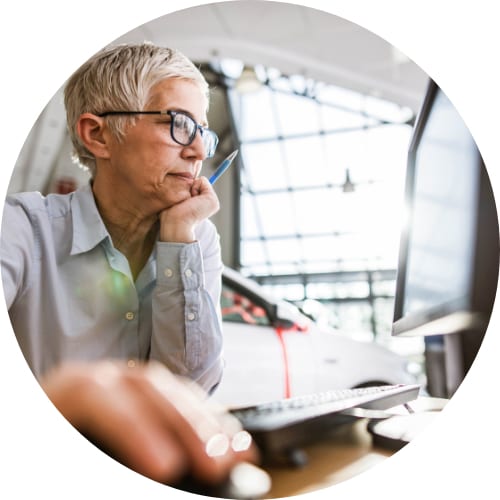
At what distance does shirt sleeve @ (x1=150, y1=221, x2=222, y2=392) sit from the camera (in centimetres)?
55

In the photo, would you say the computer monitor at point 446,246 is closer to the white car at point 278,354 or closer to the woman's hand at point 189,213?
the white car at point 278,354

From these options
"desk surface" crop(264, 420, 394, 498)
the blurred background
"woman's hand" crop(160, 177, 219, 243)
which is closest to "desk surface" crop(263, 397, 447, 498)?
"desk surface" crop(264, 420, 394, 498)

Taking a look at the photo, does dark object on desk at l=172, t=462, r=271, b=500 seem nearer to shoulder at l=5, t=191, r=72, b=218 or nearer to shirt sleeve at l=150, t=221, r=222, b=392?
shirt sleeve at l=150, t=221, r=222, b=392

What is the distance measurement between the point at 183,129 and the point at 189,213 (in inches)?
3.7

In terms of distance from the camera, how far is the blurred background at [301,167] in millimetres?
555

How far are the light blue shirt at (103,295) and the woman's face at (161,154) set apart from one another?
2.0 inches

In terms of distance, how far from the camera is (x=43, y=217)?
1.86 feet

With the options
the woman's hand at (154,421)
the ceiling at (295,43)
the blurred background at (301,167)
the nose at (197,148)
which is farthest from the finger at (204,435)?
the ceiling at (295,43)

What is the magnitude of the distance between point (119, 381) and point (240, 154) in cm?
29

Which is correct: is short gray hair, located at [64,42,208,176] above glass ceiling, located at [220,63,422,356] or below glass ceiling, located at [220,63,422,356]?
above

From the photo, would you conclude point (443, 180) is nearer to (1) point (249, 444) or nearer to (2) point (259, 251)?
(2) point (259, 251)

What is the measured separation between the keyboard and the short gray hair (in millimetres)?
336

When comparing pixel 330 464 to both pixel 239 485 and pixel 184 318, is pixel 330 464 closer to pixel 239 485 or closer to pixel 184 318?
pixel 239 485

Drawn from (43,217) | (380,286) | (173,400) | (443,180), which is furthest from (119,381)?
(443,180)
